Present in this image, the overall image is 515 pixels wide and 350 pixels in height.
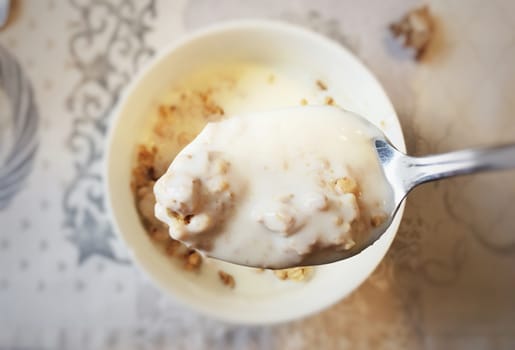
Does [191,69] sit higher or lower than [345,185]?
higher

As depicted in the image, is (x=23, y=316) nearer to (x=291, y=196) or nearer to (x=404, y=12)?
(x=291, y=196)

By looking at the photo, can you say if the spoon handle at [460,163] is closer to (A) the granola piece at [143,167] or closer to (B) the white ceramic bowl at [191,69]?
(B) the white ceramic bowl at [191,69]

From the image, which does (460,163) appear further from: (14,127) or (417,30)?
(14,127)

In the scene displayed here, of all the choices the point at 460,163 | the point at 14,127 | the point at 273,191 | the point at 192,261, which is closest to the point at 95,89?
the point at 14,127

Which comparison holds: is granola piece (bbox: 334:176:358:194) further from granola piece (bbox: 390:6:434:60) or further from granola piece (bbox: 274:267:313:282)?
granola piece (bbox: 390:6:434:60)

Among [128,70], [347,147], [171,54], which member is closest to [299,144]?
[347,147]

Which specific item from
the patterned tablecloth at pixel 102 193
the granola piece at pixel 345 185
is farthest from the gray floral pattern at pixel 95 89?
the granola piece at pixel 345 185

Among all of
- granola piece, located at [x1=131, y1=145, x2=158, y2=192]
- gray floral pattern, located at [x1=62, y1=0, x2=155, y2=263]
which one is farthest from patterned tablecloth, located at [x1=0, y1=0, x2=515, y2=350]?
granola piece, located at [x1=131, y1=145, x2=158, y2=192]
